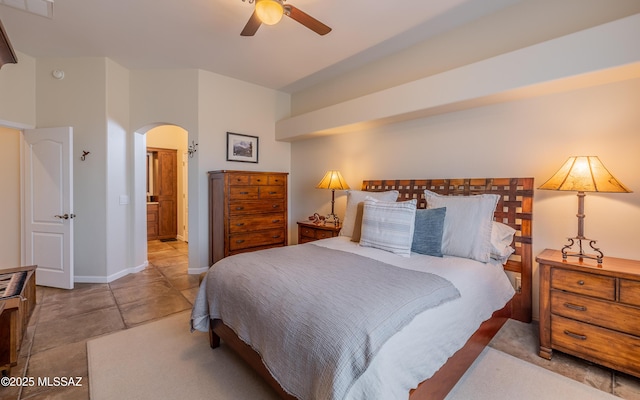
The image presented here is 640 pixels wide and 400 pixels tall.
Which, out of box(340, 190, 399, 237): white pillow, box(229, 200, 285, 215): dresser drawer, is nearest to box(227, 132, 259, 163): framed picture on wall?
box(229, 200, 285, 215): dresser drawer

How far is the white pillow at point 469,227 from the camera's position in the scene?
2.36 m

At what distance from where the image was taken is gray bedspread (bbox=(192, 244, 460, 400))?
1.18 m

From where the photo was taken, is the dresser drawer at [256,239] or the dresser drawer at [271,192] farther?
the dresser drawer at [271,192]

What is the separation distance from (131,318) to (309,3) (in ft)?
11.2

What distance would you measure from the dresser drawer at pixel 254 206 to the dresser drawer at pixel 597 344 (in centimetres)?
346

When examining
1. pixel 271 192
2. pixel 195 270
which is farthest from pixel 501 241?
pixel 195 270

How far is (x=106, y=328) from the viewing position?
261 centimetres

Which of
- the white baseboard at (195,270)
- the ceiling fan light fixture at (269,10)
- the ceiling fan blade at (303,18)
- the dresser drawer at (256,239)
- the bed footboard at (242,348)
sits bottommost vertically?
the white baseboard at (195,270)

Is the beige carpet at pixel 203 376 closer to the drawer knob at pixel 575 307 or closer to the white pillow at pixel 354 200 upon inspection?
the drawer knob at pixel 575 307

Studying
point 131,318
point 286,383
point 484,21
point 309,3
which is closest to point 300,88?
point 309,3

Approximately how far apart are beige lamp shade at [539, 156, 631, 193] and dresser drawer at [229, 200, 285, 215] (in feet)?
11.1

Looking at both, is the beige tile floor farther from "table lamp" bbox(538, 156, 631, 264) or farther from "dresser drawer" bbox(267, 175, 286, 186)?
"dresser drawer" bbox(267, 175, 286, 186)

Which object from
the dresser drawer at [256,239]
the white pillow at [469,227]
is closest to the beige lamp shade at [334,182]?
the dresser drawer at [256,239]

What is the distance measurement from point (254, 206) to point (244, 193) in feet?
0.83
